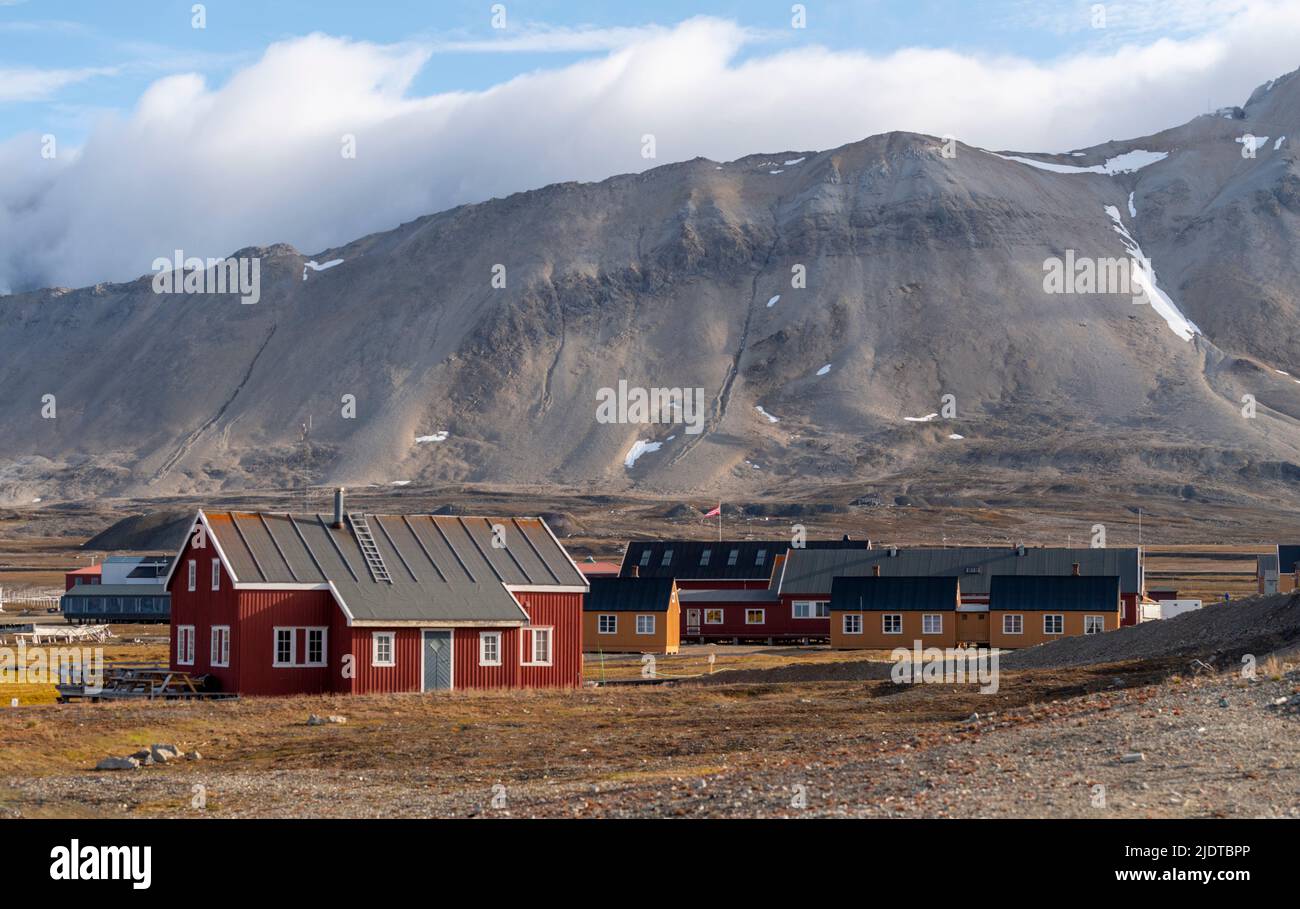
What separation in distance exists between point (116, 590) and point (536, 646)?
221 feet

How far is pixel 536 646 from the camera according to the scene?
49781 mm

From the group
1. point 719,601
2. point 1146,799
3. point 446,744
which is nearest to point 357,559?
point 446,744

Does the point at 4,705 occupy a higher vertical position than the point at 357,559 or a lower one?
lower

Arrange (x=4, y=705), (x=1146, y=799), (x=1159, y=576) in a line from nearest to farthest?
(x=1146, y=799) → (x=4, y=705) → (x=1159, y=576)

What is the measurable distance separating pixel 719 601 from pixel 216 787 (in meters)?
64.3

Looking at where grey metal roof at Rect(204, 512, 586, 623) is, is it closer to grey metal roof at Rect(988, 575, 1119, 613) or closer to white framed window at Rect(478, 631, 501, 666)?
white framed window at Rect(478, 631, 501, 666)

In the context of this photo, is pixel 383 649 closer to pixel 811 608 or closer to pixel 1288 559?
pixel 811 608

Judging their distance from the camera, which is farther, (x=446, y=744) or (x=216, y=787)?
(x=446, y=744)

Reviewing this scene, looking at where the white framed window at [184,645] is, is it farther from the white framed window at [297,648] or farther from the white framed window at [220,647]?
the white framed window at [297,648]

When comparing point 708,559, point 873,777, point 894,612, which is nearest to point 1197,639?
point 894,612

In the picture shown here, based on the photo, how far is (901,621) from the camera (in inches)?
3103

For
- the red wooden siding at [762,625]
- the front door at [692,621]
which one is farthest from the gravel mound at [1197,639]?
the front door at [692,621]
